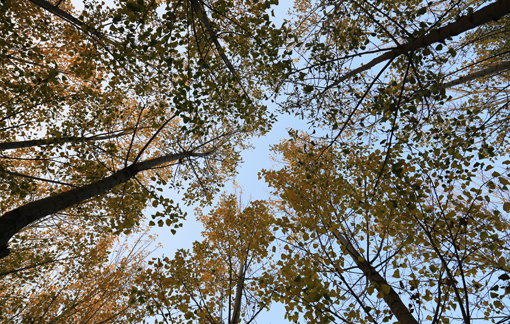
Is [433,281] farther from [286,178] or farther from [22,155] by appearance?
[22,155]

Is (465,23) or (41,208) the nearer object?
(465,23)

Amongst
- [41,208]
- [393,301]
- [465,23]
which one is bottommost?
[393,301]

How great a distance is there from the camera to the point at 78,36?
16.0 feet

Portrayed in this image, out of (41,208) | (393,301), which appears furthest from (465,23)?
(41,208)

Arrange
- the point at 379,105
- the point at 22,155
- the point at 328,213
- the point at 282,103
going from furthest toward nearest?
the point at 22,155, the point at 282,103, the point at 379,105, the point at 328,213

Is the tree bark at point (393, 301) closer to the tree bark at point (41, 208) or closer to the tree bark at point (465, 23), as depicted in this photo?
the tree bark at point (465, 23)

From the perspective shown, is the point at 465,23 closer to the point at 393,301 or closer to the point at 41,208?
the point at 393,301

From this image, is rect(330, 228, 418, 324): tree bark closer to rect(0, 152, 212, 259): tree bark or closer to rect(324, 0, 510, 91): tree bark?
rect(324, 0, 510, 91): tree bark

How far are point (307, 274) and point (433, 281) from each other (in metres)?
1.88

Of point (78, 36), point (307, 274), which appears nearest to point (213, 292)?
point (307, 274)

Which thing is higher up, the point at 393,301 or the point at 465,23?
the point at 465,23

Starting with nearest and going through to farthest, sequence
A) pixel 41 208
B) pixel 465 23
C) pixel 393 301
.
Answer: pixel 465 23
pixel 41 208
pixel 393 301

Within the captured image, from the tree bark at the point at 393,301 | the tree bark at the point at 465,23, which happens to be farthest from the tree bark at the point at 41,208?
the tree bark at the point at 465,23

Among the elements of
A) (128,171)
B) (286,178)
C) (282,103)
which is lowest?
(128,171)
